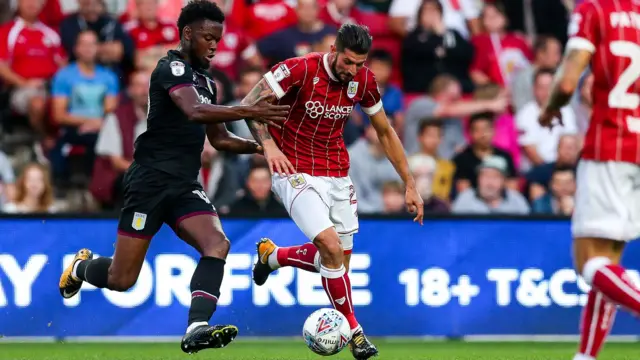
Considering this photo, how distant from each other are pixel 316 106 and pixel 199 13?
1.11 meters

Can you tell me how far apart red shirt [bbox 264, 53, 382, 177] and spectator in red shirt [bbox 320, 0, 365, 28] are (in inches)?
219

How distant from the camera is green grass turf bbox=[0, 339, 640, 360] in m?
9.14

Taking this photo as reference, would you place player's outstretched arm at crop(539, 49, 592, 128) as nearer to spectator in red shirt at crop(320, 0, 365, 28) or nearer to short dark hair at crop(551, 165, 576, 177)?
short dark hair at crop(551, 165, 576, 177)

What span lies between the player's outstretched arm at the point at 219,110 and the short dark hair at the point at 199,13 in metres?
0.52

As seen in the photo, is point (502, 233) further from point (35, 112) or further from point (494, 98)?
point (35, 112)

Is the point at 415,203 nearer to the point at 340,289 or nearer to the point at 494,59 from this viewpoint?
the point at 340,289

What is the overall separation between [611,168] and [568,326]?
4719 mm

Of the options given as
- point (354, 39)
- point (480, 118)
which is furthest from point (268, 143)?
point (480, 118)

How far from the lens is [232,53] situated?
1359cm

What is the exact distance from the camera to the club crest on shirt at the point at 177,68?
772 centimetres

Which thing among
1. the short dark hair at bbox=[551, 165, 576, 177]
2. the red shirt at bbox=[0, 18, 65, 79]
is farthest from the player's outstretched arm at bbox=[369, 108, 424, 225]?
the red shirt at bbox=[0, 18, 65, 79]

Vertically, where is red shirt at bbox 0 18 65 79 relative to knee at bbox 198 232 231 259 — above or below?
above

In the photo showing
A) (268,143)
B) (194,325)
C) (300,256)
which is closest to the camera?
(194,325)

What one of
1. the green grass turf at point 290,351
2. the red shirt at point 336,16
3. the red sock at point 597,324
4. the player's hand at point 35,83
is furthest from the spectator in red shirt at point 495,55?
the red sock at point 597,324
